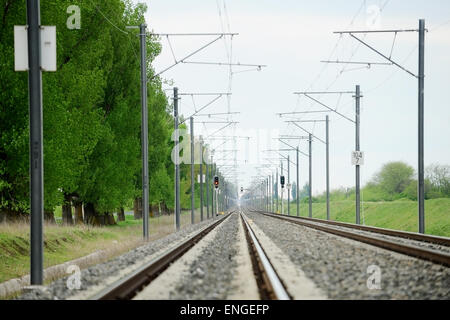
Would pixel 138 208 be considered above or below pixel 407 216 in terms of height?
above

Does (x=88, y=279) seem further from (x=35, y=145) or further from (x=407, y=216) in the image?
(x=407, y=216)

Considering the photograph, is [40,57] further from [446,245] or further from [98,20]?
[98,20]

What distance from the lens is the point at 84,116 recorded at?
91.9 ft

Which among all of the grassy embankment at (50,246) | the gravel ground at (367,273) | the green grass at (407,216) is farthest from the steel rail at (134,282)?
the green grass at (407,216)

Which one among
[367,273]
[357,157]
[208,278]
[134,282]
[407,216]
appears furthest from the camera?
[407,216]

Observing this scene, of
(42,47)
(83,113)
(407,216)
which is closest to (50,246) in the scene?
(83,113)

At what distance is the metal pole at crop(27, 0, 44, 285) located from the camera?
1134 centimetres

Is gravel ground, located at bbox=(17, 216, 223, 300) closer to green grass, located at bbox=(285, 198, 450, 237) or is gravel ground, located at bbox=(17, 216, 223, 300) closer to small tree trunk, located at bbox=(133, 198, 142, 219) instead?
green grass, located at bbox=(285, 198, 450, 237)

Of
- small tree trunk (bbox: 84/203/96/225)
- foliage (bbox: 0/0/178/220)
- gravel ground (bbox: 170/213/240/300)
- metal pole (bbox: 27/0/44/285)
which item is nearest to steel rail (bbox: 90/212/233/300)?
gravel ground (bbox: 170/213/240/300)

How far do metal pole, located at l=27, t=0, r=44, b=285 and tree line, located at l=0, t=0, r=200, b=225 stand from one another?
1008 centimetres

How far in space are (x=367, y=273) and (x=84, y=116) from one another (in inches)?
765

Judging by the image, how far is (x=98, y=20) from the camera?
100 ft
